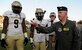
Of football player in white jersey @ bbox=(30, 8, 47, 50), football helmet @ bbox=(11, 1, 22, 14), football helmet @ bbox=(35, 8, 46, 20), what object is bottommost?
football player in white jersey @ bbox=(30, 8, 47, 50)

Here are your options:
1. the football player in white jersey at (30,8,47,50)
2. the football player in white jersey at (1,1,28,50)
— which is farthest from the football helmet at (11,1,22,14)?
the football player in white jersey at (30,8,47,50)

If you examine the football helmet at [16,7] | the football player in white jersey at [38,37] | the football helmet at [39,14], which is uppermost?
Result: the football helmet at [16,7]

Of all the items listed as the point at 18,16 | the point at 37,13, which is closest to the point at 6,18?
the point at 18,16

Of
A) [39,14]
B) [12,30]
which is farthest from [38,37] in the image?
[12,30]

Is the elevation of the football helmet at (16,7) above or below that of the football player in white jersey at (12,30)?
above

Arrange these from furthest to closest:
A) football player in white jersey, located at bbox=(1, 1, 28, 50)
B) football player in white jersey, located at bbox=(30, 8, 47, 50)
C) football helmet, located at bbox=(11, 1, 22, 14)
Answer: football player in white jersey, located at bbox=(30, 8, 47, 50) < football helmet, located at bbox=(11, 1, 22, 14) < football player in white jersey, located at bbox=(1, 1, 28, 50)

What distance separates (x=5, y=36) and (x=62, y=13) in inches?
115

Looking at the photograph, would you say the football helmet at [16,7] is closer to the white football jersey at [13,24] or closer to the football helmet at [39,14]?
the white football jersey at [13,24]

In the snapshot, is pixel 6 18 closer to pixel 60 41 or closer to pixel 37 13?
pixel 37 13

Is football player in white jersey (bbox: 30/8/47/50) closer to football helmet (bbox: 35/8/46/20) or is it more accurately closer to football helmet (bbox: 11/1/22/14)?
football helmet (bbox: 35/8/46/20)

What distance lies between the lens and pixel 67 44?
8.27 metres

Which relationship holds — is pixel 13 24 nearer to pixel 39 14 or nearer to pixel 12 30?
pixel 12 30

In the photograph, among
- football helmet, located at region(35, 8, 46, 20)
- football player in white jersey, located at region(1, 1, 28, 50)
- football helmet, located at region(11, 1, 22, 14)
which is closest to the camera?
football player in white jersey, located at region(1, 1, 28, 50)

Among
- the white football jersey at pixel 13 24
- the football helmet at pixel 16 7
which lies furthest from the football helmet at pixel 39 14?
the white football jersey at pixel 13 24
